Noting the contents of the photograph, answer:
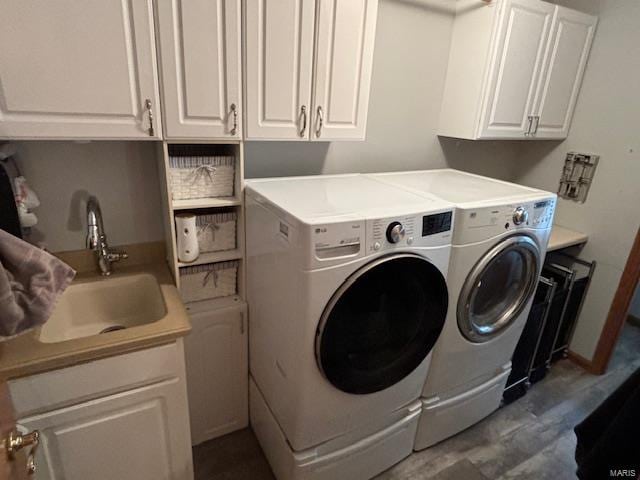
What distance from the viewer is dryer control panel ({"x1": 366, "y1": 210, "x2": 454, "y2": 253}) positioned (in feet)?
4.00

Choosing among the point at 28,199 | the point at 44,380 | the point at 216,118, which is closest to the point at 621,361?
the point at 216,118

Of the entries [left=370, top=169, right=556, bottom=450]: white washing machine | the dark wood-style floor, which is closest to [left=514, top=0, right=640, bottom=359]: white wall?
the dark wood-style floor

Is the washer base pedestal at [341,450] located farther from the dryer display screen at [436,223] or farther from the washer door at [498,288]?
the dryer display screen at [436,223]

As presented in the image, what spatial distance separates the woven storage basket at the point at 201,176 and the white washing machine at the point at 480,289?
0.77m

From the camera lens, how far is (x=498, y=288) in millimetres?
1787

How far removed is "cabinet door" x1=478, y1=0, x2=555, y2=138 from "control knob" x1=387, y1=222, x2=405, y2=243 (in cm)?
107

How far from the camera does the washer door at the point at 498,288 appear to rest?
1.54 meters

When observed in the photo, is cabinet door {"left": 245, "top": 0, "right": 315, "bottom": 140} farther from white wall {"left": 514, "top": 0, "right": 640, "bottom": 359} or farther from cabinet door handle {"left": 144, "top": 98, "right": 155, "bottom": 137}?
white wall {"left": 514, "top": 0, "right": 640, "bottom": 359}

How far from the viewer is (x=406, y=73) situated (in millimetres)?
1989

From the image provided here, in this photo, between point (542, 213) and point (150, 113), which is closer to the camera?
point (150, 113)

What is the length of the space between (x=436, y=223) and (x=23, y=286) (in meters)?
1.18

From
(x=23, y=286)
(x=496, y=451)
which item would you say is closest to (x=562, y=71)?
(x=496, y=451)

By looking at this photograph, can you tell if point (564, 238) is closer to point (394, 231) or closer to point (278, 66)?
point (394, 231)

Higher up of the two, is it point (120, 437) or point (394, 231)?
point (394, 231)
